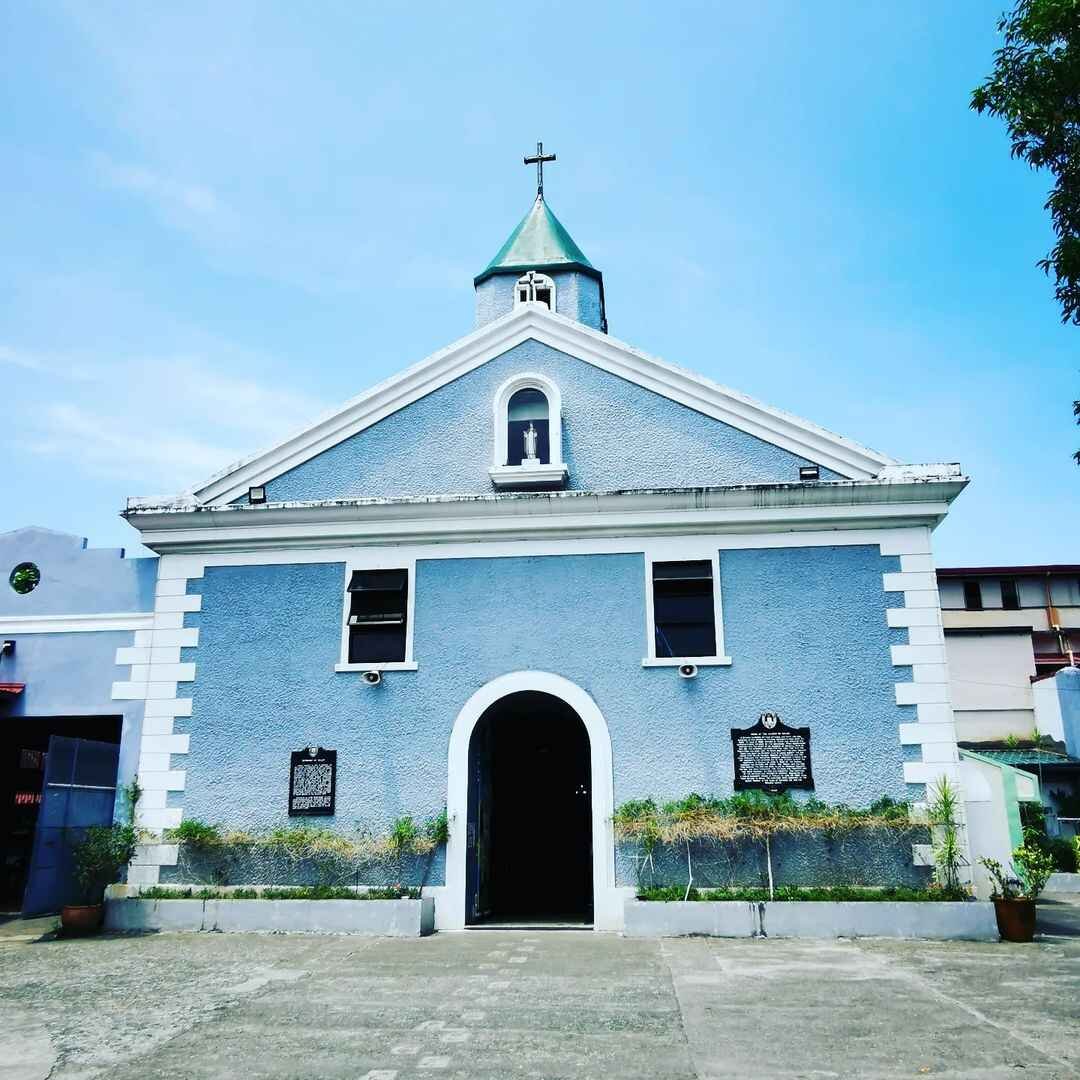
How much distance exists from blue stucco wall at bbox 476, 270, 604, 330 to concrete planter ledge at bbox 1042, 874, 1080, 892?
582 inches

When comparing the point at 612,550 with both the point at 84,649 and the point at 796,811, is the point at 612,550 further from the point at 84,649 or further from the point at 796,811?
the point at 84,649

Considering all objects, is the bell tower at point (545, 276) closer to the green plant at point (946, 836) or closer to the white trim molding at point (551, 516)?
the white trim molding at point (551, 516)

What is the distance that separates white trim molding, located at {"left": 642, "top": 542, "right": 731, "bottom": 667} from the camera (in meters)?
12.5

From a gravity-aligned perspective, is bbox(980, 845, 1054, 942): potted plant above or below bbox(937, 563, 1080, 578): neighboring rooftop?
below

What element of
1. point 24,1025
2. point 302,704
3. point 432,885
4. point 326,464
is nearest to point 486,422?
point 326,464

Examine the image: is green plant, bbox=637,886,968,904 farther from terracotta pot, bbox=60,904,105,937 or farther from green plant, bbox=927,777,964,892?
terracotta pot, bbox=60,904,105,937

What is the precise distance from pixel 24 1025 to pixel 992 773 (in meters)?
13.4

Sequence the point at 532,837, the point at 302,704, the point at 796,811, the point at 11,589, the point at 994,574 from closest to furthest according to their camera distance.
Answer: the point at 796,811
the point at 302,704
the point at 11,589
the point at 532,837
the point at 994,574

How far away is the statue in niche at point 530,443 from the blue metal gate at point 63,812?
754 centimetres

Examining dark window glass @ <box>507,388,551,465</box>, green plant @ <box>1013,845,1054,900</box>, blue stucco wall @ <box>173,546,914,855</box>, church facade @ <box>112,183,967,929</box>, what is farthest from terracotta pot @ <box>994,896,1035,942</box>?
dark window glass @ <box>507,388,551,465</box>

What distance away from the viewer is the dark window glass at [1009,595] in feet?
134

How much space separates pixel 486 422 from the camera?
14.3 meters

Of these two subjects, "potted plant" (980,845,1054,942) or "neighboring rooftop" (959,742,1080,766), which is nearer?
"potted plant" (980,845,1054,942)

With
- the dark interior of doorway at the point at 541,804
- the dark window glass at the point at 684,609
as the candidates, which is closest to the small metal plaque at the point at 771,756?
the dark window glass at the point at 684,609
